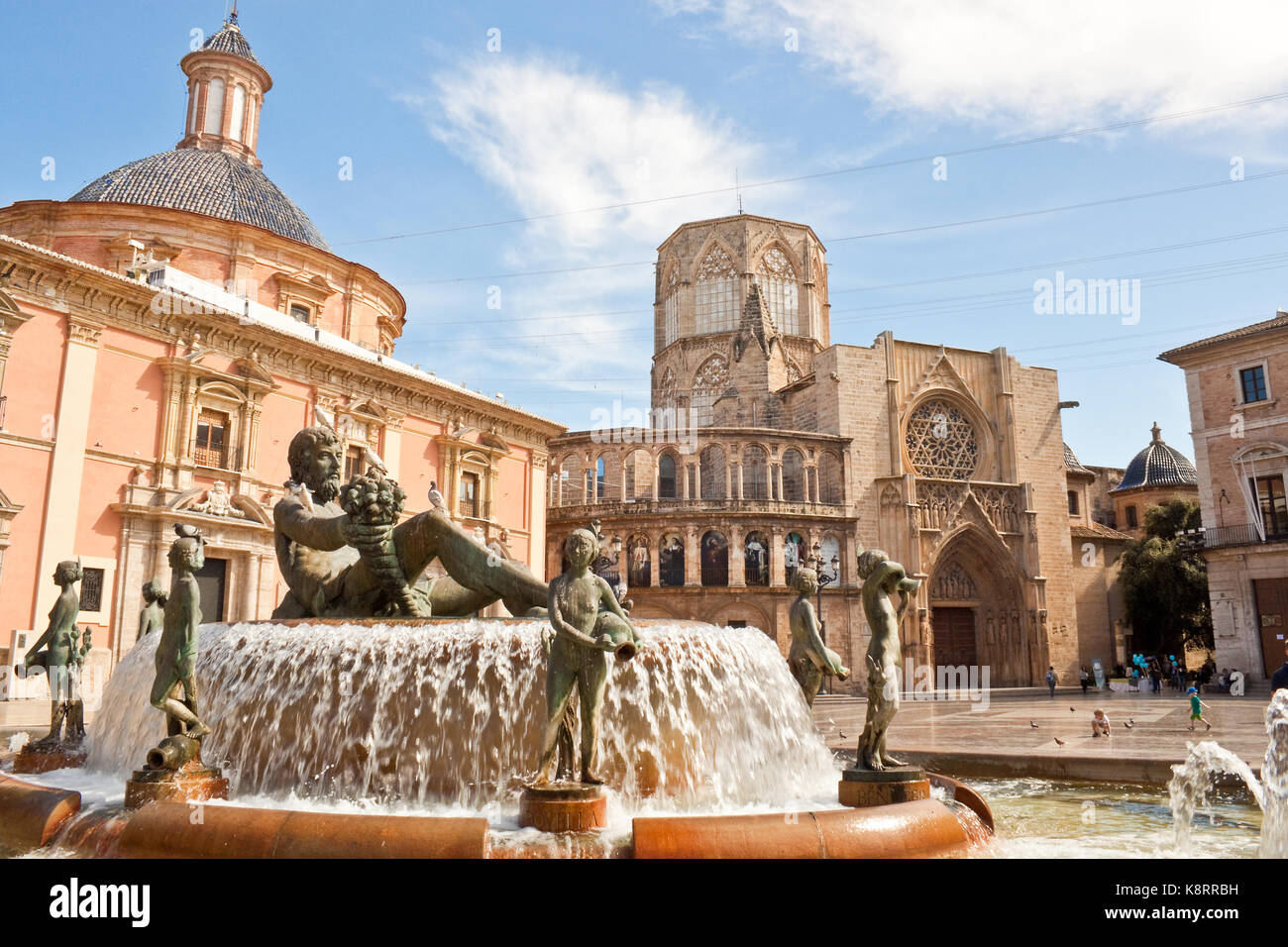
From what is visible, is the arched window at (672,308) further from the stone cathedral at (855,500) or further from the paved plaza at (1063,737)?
the paved plaza at (1063,737)

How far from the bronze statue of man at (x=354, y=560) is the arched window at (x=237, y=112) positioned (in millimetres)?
30246

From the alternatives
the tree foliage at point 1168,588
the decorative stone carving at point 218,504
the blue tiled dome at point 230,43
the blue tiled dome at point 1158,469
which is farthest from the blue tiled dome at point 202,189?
the blue tiled dome at point 1158,469

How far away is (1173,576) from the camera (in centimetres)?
3662

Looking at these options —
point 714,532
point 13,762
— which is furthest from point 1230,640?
point 13,762

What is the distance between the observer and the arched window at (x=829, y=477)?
114 ft

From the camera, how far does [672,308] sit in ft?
153

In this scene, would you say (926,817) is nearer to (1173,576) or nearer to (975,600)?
(975,600)

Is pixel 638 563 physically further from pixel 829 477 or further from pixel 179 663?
pixel 179 663

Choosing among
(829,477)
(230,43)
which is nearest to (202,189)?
(230,43)

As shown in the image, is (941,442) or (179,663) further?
(941,442)

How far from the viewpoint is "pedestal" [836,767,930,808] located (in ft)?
16.9

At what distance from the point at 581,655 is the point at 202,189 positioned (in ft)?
94.4

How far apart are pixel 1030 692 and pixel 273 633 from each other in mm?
32221

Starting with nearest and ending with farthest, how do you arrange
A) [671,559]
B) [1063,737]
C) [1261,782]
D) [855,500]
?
[1261,782] → [1063,737] → [671,559] → [855,500]
